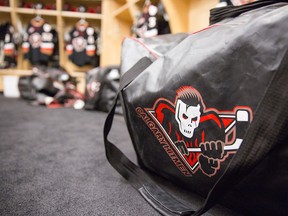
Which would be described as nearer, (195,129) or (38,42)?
(195,129)

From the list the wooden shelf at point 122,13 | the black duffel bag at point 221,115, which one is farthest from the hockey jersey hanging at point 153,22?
the black duffel bag at point 221,115

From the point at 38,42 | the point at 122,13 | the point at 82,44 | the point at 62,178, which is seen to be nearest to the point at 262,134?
the point at 62,178

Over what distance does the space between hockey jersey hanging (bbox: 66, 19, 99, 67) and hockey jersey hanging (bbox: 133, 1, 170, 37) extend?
1.30 m

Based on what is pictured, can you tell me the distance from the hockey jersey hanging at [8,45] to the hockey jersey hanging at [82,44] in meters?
0.61

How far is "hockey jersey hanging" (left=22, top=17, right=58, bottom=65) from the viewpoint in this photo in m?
2.68

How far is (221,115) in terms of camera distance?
35 centimetres

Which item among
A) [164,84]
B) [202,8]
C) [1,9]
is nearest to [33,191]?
[164,84]

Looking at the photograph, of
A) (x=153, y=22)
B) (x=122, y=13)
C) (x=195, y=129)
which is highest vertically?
(x=122, y=13)

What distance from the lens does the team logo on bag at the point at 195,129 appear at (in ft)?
1.10

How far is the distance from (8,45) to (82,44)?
842 mm

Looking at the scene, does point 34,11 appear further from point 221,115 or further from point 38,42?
point 221,115

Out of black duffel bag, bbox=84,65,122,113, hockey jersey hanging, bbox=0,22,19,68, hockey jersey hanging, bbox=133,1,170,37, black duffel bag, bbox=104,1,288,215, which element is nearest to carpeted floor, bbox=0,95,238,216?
black duffel bag, bbox=104,1,288,215

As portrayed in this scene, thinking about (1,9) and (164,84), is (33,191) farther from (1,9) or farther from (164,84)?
(1,9)

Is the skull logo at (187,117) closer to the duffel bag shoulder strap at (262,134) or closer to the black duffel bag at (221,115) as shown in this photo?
the black duffel bag at (221,115)
